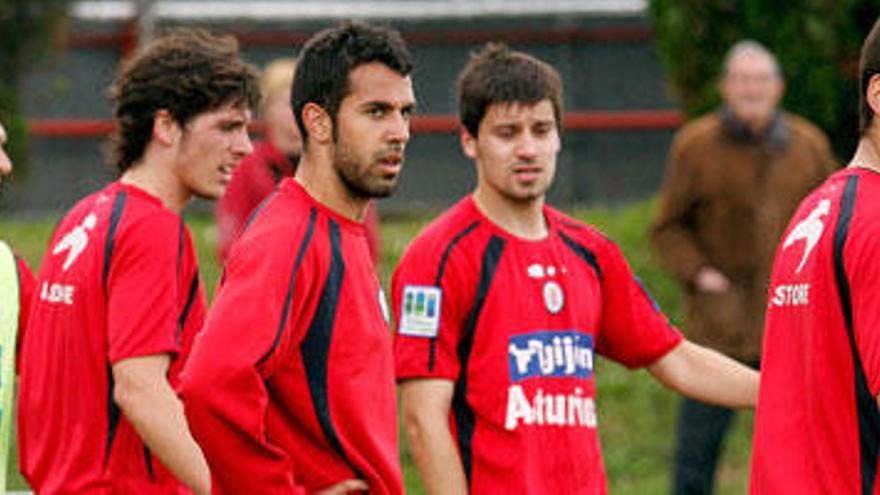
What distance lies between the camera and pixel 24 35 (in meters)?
17.9

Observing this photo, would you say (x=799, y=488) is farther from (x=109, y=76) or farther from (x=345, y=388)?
(x=109, y=76)

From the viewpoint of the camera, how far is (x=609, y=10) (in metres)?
19.8

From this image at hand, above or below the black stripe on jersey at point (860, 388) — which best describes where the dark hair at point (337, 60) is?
above

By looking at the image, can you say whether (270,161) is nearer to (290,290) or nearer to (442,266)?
(442,266)

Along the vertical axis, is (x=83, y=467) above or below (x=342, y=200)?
below

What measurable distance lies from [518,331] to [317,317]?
4.63ft

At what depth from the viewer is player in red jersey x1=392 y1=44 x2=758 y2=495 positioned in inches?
263

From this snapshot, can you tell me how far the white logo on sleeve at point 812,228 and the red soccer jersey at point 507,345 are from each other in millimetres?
1322

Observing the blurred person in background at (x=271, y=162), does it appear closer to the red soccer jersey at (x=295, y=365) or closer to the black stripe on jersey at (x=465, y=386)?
the black stripe on jersey at (x=465, y=386)

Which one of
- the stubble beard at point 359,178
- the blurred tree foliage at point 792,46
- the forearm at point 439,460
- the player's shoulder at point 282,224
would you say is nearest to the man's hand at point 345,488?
the player's shoulder at point 282,224

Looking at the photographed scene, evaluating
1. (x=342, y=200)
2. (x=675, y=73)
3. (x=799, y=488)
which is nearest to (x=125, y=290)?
(x=342, y=200)

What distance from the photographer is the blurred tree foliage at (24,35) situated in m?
17.7

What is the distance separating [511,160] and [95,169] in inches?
498

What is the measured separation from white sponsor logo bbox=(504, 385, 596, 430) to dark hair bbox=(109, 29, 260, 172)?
4.21 feet
